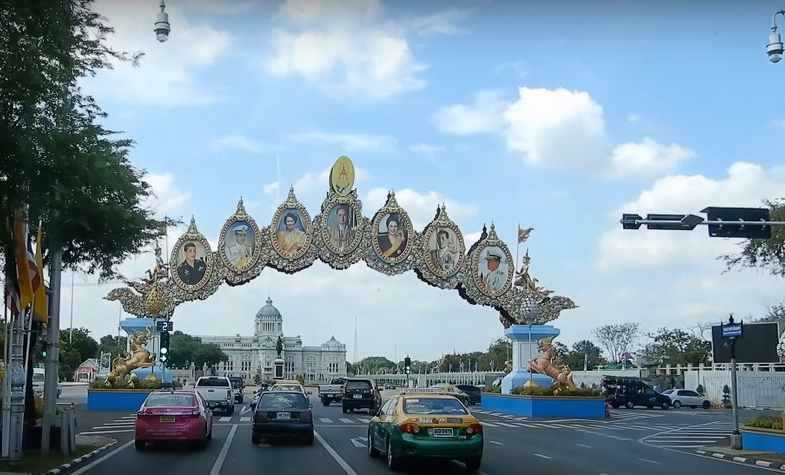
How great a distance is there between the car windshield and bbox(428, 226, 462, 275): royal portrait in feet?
96.3

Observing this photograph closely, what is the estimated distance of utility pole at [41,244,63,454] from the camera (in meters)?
19.5

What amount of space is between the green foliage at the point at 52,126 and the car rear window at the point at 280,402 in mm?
7167

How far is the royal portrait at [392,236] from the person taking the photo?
151 feet

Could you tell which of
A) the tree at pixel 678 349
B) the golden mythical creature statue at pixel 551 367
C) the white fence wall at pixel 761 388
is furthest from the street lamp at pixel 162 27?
the tree at pixel 678 349

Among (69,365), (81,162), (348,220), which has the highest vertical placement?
(348,220)

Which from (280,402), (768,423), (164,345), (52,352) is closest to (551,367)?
(164,345)

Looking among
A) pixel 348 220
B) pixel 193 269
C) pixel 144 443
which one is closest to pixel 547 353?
pixel 348 220

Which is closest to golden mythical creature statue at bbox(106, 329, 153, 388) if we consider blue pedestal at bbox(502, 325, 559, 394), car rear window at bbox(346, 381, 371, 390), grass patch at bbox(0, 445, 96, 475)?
car rear window at bbox(346, 381, 371, 390)

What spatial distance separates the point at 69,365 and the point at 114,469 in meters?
92.0

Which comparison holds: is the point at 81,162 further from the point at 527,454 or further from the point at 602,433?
the point at 602,433

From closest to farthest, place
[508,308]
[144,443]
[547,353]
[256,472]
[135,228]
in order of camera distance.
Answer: [256,472]
[135,228]
[144,443]
[547,353]
[508,308]

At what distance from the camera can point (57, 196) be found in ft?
47.5

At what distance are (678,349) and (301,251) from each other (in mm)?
62882

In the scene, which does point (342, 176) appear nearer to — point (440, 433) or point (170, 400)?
point (170, 400)
